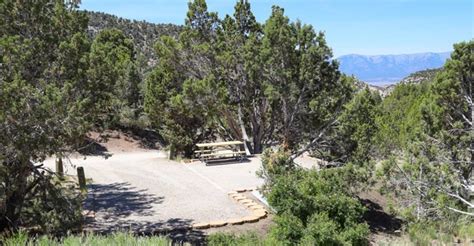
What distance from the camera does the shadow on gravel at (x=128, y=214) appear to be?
979 cm

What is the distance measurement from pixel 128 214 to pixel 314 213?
4.71 m

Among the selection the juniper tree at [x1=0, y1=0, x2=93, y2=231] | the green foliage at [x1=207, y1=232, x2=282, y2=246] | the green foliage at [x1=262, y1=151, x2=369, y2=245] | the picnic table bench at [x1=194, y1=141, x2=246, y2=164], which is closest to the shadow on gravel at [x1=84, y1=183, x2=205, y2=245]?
the green foliage at [x1=207, y1=232, x2=282, y2=246]

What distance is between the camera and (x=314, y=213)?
27.9ft

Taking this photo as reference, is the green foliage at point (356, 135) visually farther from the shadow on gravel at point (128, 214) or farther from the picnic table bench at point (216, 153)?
the shadow on gravel at point (128, 214)

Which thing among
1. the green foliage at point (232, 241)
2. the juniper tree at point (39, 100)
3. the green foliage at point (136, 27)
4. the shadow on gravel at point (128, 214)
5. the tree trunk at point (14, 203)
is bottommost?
the green foliage at point (232, 241)

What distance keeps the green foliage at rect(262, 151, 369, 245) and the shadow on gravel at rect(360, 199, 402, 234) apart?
2.94 metres

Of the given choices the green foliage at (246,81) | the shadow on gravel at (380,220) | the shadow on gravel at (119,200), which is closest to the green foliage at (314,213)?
the shadow on gravel at (380,220)

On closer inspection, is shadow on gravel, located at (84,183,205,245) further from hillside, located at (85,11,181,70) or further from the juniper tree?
hillside, located at (85,11,181,70)

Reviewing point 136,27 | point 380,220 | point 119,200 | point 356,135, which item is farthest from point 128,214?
point 136,27

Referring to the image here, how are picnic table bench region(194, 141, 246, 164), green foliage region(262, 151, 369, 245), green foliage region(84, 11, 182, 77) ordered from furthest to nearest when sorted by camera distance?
green foliage region(84, 11, 182, 77)
picnic table bench region(194, 141, 246, 164)
green foliage region(262, 151, 369, 245)

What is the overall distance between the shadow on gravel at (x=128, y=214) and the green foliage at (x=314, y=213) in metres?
1.92

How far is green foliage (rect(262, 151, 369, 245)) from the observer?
816cm

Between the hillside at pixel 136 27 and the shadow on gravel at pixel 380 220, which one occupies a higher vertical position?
the hillside at pixel 136 27

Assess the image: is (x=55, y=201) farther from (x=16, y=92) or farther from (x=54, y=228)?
(x=16, y=92)
